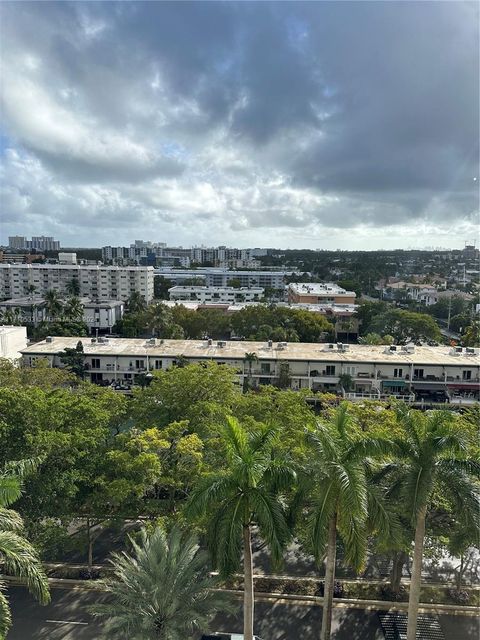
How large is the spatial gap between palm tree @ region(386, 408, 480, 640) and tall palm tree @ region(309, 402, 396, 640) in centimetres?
71

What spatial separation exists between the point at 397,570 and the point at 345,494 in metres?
8.57

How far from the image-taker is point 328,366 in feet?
139

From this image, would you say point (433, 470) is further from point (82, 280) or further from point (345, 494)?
point (82, 280)

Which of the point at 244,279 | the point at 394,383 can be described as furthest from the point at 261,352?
the point at 244,279

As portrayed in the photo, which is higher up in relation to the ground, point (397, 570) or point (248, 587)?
point (248, 587)

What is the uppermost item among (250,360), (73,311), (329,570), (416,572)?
(73,311)

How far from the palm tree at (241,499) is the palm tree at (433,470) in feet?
9.53

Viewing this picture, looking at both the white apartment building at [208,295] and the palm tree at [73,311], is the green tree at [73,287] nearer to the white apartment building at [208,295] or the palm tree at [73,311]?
the white apartment building at [208,295]

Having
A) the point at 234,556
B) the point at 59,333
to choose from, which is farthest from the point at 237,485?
the point at 59,333

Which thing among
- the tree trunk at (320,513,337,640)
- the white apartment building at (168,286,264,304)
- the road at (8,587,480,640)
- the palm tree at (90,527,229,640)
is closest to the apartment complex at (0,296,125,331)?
the white apartment building at (168,286,264,304)

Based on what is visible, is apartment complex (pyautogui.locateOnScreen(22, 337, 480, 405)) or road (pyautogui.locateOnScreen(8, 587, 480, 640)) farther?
apartment complex (pyautogui.locateOnScreen(22, 337, 480, 405))

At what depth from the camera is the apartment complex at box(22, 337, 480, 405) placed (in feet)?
136

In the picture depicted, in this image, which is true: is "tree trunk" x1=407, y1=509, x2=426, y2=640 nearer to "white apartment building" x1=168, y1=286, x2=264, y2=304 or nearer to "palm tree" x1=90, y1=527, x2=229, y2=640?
"palm tree" x1=90, y1=527, x2=229, y2=640

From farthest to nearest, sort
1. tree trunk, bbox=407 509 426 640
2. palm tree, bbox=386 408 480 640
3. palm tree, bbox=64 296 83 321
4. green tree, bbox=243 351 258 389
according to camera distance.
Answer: palm tree, bbox=64 296 83 321 < green tree, bbox=243 351 258 389 < tree trunk, bbox=407 509 426 640 < palm tree, bbox=386 408 480 640
